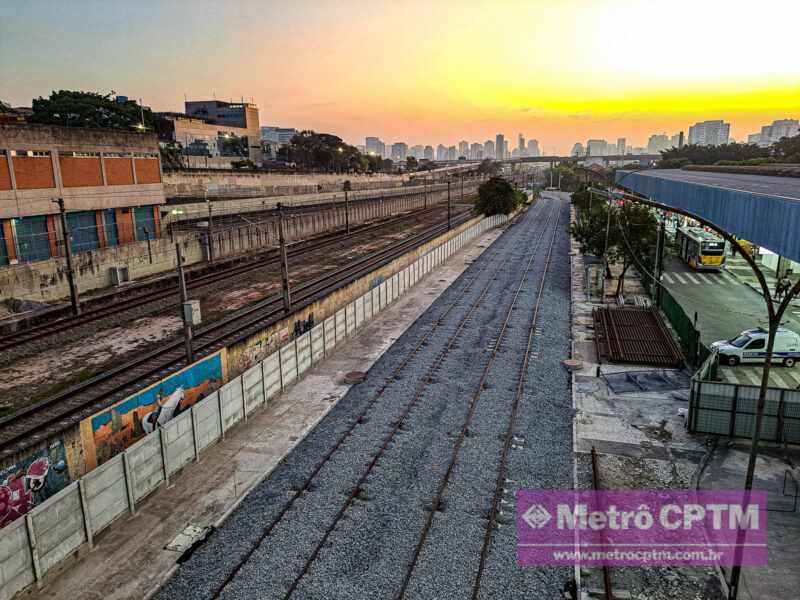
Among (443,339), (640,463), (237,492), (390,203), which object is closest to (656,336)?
(443,339)

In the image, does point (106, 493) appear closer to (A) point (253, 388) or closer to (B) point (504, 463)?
(A) point (253, 388)

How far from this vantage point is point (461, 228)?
65062mm

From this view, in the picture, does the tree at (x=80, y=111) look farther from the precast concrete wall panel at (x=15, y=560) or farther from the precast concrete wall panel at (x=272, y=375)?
the precast concrete wall panel at (x=15, y=560)

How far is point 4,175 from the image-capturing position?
1508 inches

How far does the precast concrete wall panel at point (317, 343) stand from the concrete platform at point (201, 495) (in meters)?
0.41

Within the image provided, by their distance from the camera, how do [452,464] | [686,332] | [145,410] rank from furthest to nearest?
1. [686,332]
2. [452,464]
3. [145,410]

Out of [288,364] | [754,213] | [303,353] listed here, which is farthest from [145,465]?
[754,213]

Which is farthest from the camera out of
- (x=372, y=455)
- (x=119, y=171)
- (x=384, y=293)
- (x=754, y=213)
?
(x=119, y=171)

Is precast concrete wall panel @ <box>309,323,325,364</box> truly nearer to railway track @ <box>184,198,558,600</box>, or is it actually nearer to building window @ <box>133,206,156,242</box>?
railway track @ <box>184,198,558,600</box>

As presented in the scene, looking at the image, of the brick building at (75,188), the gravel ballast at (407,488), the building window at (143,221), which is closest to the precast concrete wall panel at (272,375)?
the gravel ballast at (407,488)

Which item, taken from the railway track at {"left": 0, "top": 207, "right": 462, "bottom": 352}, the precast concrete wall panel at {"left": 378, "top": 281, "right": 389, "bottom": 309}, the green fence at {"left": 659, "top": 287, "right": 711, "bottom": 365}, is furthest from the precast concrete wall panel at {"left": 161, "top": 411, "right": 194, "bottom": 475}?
the green fence at {"left": 659, "top": 287, "right": 711, "bottom": 365}

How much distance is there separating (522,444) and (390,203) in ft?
294

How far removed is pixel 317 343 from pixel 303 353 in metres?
1.44

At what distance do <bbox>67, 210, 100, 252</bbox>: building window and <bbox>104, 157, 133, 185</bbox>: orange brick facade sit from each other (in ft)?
12.0
